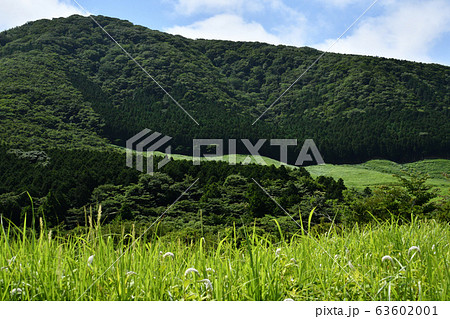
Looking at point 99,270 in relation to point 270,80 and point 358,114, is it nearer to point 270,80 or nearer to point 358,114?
point 358,114

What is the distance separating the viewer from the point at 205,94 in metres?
29.5

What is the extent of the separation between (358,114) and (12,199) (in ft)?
75.5

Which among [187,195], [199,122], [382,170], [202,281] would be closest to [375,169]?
[382,170]

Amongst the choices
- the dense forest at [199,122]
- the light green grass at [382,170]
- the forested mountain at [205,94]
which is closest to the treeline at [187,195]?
the dense forest at [199,122]

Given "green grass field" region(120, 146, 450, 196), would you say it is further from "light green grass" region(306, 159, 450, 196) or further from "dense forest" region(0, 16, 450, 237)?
"dense forest" region(0, 16, 450, 237)

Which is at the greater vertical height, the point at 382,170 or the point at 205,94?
the point at 205,94

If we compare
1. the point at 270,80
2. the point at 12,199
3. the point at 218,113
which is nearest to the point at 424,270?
the point at 12,199

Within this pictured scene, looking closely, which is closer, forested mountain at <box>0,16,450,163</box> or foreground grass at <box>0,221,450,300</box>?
foreground grass at <box>0,221,450,300</box>

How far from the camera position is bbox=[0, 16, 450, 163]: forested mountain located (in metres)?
20.1

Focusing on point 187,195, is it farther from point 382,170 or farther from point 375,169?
point 375,169

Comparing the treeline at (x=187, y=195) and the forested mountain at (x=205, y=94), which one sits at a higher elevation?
the forested mountain at (x=205, y=94)

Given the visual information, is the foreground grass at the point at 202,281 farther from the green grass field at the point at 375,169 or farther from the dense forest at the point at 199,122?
the green grass field at the point at 375,169

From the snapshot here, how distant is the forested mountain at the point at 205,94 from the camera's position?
66.1 feet

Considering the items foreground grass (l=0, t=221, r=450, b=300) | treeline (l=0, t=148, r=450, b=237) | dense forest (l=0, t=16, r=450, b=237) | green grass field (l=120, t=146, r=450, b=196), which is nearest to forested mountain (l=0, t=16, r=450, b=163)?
dense forest (l=0, t=16, r=450, b=237)
